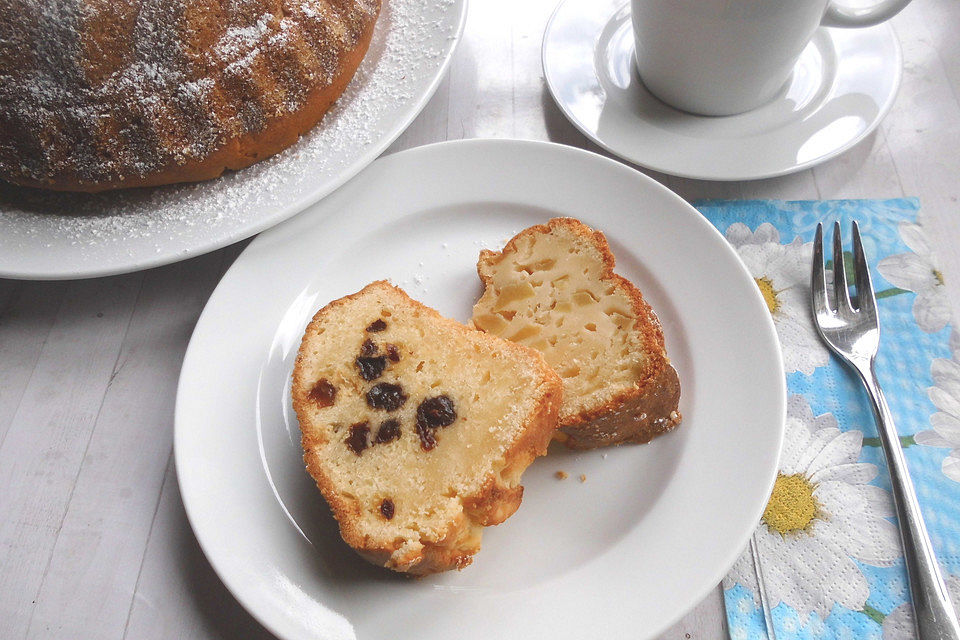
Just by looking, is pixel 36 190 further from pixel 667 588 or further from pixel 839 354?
pixel 839 354

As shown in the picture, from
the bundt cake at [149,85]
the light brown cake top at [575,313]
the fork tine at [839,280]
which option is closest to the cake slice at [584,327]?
the light brown cake top at [575,313]

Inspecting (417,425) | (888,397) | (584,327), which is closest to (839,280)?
(888,397)

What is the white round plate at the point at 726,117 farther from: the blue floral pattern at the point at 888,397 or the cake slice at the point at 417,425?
the cake slice at the point at 417,425

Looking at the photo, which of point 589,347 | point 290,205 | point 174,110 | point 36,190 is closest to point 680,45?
point 589,347

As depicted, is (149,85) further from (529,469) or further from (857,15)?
(857,15)

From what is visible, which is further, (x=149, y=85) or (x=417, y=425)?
(x=149, y=85)

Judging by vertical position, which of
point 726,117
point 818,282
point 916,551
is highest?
point 726,117
